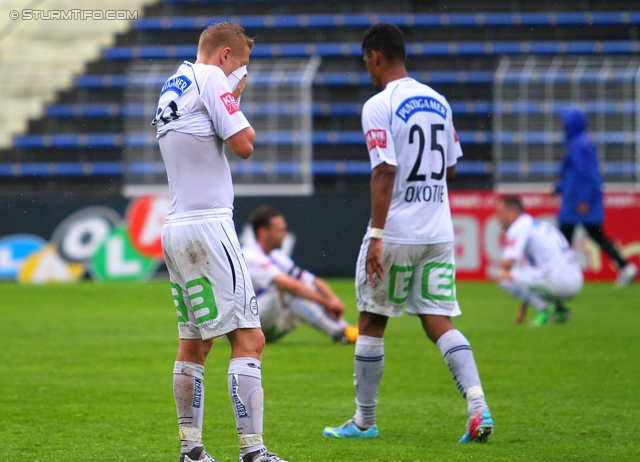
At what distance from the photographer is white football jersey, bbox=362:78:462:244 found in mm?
4816

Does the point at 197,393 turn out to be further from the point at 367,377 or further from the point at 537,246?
the point at 537,246

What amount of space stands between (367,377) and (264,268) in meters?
3.82

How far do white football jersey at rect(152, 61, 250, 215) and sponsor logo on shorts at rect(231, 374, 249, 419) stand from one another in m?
0.69

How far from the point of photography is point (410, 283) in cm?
495

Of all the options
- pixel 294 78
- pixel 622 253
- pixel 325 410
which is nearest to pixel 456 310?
pixel 325 410

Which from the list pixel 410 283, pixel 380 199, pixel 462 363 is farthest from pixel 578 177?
pixel 380 199

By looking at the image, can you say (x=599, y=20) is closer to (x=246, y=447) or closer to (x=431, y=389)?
(x=431, y=389)

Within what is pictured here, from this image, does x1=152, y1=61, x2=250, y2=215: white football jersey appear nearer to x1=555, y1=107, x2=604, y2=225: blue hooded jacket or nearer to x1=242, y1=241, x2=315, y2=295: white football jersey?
x1=242, y1=241, x2=315, y2=295: white football jersey

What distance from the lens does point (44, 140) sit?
19.4 m

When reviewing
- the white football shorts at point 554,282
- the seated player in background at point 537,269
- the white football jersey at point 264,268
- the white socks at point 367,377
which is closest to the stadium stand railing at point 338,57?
the seated player in background at point 537,269

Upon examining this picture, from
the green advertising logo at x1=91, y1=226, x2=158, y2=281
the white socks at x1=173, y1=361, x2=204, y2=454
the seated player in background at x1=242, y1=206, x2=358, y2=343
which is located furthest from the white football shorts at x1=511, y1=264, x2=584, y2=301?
the green advertising logo at x1=91, y1=226, x2=158, y2=281

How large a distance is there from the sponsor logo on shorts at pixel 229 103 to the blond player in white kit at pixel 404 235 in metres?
1.05

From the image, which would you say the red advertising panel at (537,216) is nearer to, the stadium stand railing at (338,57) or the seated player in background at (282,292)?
the stadium stand railing at (338,57)

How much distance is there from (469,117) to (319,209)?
5.00m
